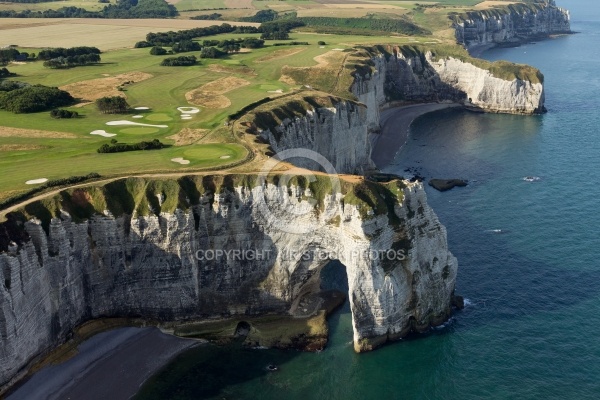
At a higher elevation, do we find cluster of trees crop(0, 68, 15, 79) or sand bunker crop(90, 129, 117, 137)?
cluster of trees crop(0, 68, 15, 79)

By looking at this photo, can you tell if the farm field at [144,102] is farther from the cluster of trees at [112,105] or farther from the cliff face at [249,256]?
the cliff face at [249,256]

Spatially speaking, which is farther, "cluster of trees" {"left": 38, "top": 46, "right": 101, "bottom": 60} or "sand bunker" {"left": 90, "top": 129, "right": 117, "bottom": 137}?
"cluster of trees" {"left": 38, "top": 46, "right": 101, "bottom": 60}

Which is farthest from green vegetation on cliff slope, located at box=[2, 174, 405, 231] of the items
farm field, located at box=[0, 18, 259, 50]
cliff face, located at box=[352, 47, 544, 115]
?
farm field, located at box=[0, 18, 259, 50]

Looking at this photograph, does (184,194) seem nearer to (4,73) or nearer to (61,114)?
(61,114)

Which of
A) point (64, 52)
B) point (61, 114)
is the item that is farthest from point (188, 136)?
point (64, 52)

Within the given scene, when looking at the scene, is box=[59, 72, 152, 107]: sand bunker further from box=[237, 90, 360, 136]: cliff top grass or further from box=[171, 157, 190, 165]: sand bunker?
box=[171, 157, 190, 165]: sand bunker
